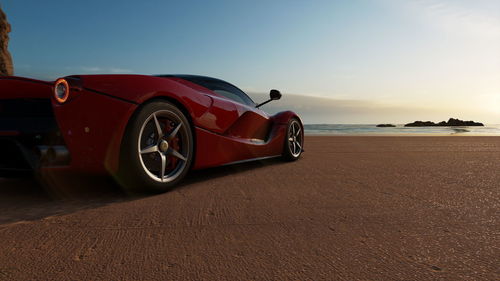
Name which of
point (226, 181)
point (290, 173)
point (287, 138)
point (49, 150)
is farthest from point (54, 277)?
point (287, 138)

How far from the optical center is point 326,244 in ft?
4.84

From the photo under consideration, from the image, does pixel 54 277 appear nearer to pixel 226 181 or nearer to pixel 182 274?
pixel 182 274

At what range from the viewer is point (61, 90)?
2170 mm

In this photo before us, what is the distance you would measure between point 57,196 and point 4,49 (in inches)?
926

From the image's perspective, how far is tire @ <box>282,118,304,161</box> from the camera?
4637mm

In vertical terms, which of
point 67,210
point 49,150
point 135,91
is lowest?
point 67,210

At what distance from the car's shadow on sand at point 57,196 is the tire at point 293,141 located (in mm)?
1597

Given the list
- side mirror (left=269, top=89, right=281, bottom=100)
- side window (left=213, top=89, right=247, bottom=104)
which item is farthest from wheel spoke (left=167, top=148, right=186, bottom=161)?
side mirror (left=269, top=89, right=281, bottom=100)

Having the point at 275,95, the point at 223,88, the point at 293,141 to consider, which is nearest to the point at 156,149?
the point at 223,88

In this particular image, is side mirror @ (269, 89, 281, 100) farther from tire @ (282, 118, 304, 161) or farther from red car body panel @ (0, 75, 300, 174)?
red car body panel @ (0, 75, 300, 174)

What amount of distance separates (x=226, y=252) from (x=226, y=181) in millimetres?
1752

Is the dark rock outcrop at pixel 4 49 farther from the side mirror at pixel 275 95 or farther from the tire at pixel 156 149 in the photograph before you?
the tire at pixel 156 149

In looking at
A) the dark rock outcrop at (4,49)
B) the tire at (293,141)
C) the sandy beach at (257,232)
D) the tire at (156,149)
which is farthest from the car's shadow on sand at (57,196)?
the dark rock outcrop at (4,49)

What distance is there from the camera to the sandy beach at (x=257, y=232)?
1.21 metres
